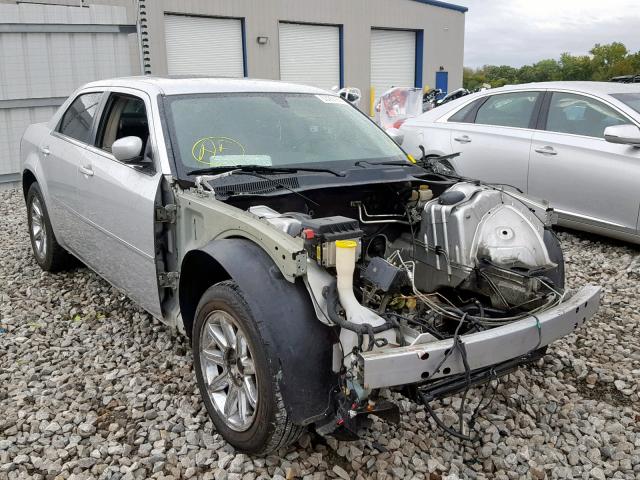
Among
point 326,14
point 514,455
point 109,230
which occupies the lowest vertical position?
point 514,455

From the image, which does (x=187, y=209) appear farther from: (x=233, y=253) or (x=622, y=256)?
(x=622, y=256)

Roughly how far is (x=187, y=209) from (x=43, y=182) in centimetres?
245

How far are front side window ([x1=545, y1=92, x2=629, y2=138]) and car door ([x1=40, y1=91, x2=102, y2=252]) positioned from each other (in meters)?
4.43

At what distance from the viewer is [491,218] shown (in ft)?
10.7

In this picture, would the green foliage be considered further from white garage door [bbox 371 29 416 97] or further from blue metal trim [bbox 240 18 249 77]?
blue metal trim [bbox 240 18 249 77]

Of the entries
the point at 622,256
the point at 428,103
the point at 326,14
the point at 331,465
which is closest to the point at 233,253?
the point at 331,465

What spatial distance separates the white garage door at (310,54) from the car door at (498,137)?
11.3 m

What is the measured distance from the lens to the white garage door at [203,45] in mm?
15250

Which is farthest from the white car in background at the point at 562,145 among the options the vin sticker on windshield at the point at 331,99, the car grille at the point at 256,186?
the car grille at the point at 256,186

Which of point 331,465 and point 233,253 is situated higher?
point 233,253

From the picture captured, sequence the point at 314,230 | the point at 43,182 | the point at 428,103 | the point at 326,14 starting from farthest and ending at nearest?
1. the point at 326,14
2. the point at 428,103
3. the point at 43,182
4. the point at 314,230

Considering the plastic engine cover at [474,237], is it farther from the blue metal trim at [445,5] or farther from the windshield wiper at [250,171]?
the blue metal trim at [445,5]

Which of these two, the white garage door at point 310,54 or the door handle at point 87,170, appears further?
the white garage door at point 310,54

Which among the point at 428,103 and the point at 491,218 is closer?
the point at 491,218
